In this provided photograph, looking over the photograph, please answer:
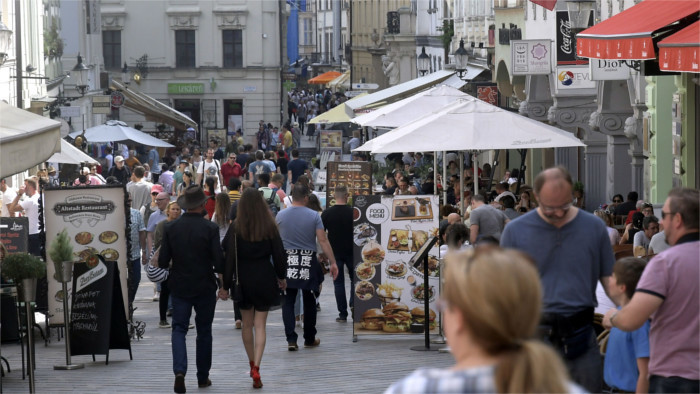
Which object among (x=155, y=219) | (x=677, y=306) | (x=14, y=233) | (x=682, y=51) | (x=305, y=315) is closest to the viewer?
(x=677, y=306)

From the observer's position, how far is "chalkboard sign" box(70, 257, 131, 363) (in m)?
12.2

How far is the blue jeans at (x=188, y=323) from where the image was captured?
10523 millimetres

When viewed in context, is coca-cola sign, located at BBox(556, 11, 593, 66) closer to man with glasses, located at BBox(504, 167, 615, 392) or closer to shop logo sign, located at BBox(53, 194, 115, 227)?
shop logo sign, located at BBox(53, 194, 115, 227)

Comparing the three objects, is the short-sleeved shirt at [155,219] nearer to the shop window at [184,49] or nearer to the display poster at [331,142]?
the display poster at [331,142]

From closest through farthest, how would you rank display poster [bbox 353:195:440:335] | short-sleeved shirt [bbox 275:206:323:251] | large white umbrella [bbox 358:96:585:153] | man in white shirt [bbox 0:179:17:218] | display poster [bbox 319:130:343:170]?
1. short-sleeved shirt [bbox 275:206:323:251]
2. display poster [bbox 353:195:440:335]
3. large white umbrella [bbox 358:96:585:153]
4. man in white shirt [bbox 0:179:17:218]
5. display poster [bbox 319:130:343:170]

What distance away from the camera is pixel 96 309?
1225 centimetres

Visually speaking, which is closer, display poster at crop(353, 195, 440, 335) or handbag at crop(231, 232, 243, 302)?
handbag at crop(231, 232, 243, 302)

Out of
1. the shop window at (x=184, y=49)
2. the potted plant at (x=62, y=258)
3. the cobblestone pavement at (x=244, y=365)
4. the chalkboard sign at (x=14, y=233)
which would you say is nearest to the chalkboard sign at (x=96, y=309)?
the cobblestone pavement at (x=244, y=365)

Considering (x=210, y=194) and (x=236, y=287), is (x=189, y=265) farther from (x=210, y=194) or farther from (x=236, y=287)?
(x=210, y=194)

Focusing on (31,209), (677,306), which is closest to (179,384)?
(677,306)

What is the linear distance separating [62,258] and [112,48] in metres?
55.1

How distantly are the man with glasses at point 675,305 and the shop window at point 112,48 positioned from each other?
60.8 m

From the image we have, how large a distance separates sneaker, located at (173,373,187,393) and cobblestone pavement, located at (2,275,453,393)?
0.96ft

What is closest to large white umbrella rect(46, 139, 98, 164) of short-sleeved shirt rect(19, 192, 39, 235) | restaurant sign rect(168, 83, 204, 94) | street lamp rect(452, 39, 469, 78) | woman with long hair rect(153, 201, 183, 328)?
short-sleeved shirt rect(19, 192, 39, 235)
